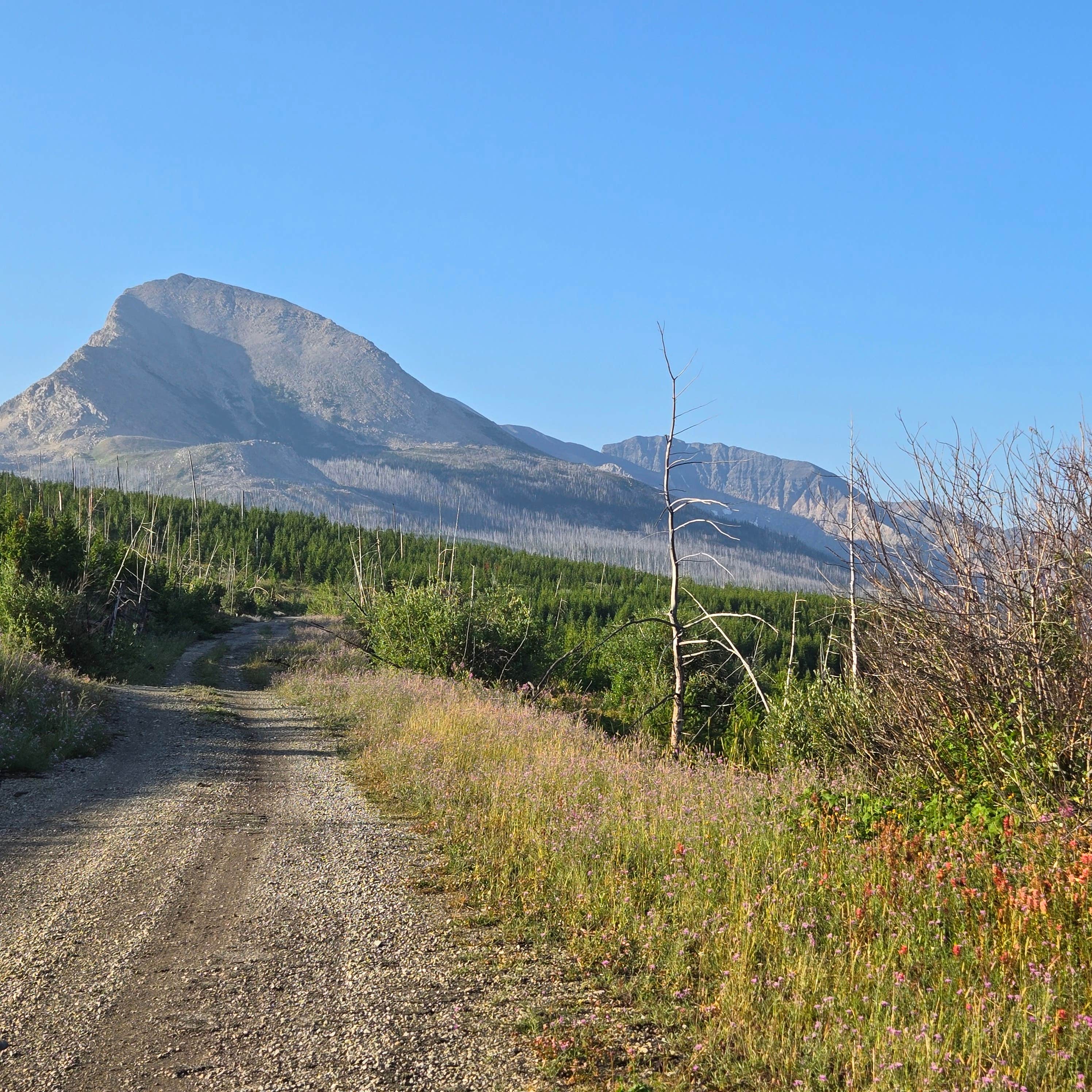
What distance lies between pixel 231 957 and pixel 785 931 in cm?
358

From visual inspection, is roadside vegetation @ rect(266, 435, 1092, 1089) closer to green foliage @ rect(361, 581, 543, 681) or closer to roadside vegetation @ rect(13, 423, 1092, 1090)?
roadside vegetation @ rect(13, 423, 1092, 1090)

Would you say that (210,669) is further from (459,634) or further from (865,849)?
(865,849)

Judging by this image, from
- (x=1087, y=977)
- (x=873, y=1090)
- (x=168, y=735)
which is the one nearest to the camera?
(x=873, y=1090)

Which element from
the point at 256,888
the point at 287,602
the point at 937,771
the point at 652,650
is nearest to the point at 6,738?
the point at 256,888

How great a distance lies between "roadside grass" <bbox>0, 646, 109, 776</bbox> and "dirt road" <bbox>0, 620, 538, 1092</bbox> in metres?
1.33

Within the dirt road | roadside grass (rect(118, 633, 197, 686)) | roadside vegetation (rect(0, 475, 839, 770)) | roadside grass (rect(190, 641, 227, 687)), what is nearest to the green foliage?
roadside vegetation (rect(0, 475, 839, 770))

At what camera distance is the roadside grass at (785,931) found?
4.23 m

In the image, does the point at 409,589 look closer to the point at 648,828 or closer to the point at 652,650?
the point at 652,650

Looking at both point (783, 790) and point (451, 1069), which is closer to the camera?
point (451, 1069)

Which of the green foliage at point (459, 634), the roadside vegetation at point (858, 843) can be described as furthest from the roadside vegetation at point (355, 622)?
the roadside vegetation at point (858, 843)

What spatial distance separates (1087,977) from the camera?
15.4ft

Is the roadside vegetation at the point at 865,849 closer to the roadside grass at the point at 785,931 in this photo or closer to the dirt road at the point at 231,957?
the roadside grass at the point at 785,931

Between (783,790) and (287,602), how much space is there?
214 ft

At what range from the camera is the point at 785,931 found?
17.5 feet
